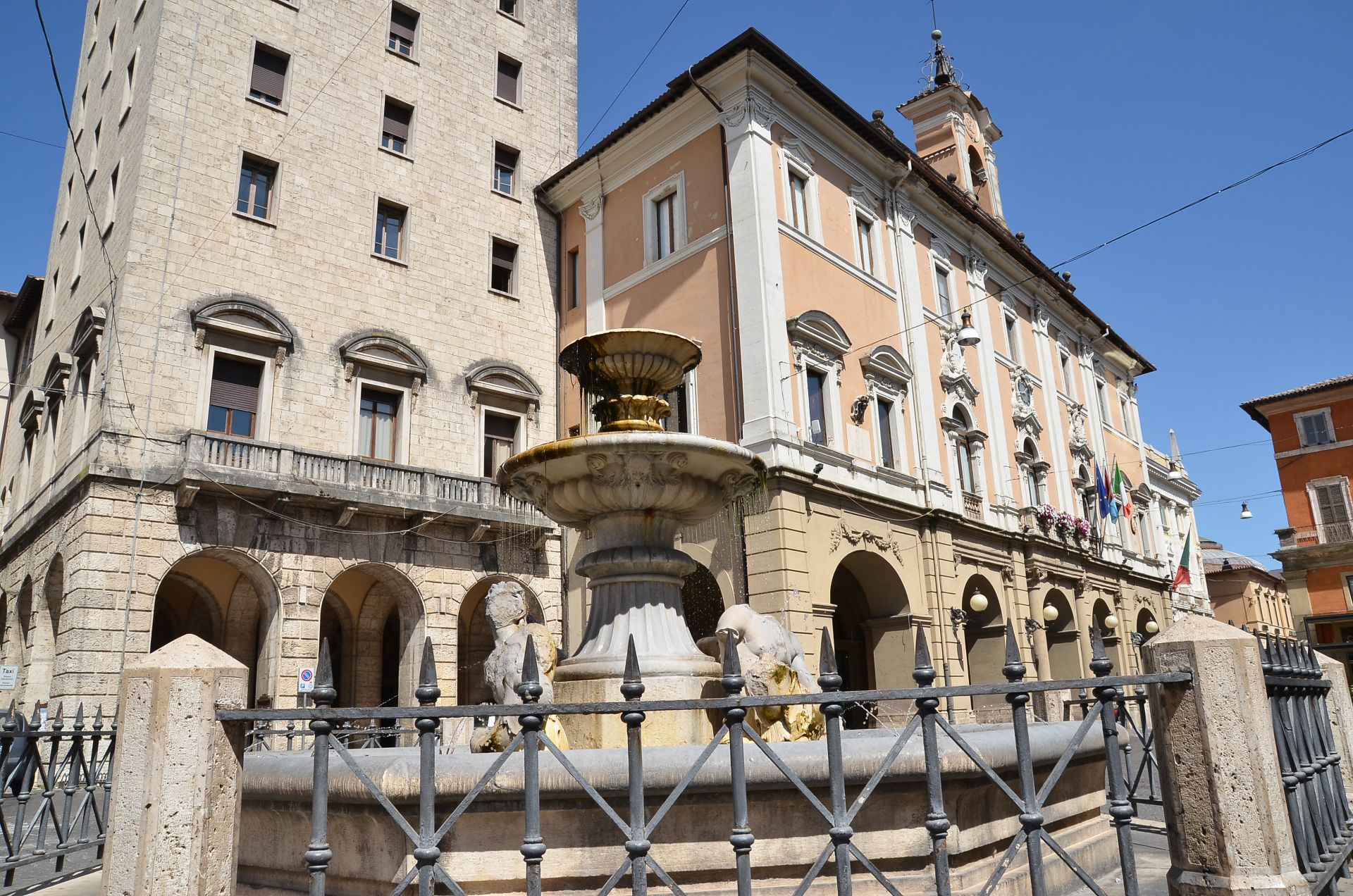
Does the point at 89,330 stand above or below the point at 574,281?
below

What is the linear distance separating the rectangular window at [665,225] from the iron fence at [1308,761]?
16.4 meters

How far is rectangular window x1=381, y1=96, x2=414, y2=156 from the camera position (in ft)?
67.3

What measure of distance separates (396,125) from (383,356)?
18.7 feet

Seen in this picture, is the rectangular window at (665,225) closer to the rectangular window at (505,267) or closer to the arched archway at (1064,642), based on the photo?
the rectangular window at (505,267)

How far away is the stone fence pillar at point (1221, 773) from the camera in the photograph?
3.13m

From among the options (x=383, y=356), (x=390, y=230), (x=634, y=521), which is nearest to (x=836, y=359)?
(x=383, y=356)

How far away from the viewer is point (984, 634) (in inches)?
854

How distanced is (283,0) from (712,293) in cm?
1105

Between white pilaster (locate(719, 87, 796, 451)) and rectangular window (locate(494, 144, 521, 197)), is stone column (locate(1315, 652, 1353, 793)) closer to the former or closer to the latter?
white pilaster (locate(719, 87, 796, 451))

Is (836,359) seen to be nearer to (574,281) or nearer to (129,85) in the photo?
(574,281)

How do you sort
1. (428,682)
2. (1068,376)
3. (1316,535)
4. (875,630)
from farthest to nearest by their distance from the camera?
(1316,535)
(1068,376)
(875,630)
(428,682)

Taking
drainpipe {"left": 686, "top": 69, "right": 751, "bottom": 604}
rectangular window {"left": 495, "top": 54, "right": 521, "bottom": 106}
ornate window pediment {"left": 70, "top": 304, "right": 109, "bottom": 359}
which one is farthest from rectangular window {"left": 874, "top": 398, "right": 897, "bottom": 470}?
ornate window pediment {"left": 70, "top": 304, "right": 109, "bottom": 359}

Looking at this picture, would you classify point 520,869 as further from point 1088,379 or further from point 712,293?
point 1088,379

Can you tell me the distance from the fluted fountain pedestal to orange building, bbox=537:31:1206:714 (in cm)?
880
